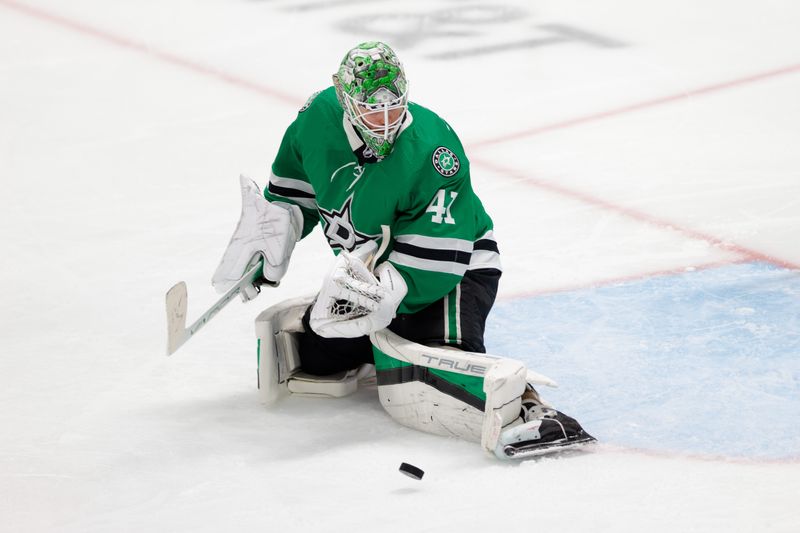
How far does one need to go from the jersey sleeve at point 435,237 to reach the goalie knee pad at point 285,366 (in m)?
0.33

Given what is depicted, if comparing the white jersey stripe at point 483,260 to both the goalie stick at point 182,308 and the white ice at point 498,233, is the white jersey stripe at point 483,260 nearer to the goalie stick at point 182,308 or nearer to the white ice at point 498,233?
the white ice at point 498,233

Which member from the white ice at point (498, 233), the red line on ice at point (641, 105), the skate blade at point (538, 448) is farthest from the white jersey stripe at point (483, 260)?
the red line on ice at point (641, 105)

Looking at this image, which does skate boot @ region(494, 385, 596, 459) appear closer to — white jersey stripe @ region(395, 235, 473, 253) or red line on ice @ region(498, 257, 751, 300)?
white jersey stripe @ region(395, 235, 473, 253)

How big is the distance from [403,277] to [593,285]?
0.99 metres

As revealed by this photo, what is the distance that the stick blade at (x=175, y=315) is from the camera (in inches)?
126

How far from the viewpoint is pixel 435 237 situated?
2.94 metres

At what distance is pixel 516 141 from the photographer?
16.1ft

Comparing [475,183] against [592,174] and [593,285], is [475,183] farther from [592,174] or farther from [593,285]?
[593,285]

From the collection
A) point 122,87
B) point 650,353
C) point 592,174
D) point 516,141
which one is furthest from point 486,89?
point 650,353

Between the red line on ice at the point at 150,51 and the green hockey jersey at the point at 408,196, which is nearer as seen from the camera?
the green hockey jersey at the point at 408,196

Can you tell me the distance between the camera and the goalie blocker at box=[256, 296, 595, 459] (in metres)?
2.85

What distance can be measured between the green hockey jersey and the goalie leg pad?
0.12 meters

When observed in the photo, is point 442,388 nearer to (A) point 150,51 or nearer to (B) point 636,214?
(B) point 636,214

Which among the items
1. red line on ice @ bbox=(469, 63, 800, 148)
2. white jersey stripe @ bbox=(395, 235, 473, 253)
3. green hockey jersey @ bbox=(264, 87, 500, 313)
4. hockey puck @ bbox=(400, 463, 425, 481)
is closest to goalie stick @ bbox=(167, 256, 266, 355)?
green hockey jersey @ bbox=(264, 87, 500, 313)
